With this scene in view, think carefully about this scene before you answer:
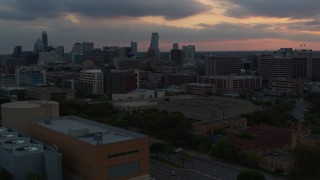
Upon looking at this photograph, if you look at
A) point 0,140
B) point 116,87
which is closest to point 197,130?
point 0,140

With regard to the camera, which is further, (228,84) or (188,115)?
(228,84)

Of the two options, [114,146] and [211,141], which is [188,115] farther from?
[114,146]

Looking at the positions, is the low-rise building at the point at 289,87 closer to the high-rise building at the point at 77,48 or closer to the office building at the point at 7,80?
the office building at the point at 7,80

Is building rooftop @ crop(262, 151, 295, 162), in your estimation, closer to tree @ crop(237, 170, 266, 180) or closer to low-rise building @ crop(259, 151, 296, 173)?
low-rise building @ crop(259, 151, 296, 173)

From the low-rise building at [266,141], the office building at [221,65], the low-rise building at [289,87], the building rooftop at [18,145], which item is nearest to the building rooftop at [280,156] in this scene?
the low-rise building at [266,141]

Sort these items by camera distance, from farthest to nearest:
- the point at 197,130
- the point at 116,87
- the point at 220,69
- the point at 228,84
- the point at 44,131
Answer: the point at 220,69 → the point at 228,84 → the point at 116,87 → the point at 197,130 → the point at 44,131

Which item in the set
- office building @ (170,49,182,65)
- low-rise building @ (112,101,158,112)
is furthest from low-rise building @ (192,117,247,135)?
office building @ (170,49,182,65)
